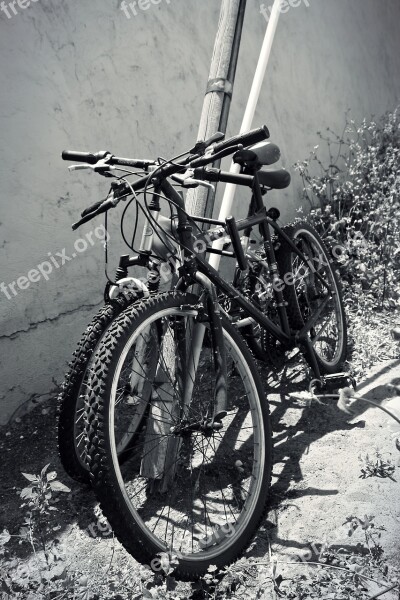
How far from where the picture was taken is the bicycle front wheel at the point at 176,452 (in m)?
2.13

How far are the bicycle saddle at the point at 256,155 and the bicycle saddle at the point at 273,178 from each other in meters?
0.11

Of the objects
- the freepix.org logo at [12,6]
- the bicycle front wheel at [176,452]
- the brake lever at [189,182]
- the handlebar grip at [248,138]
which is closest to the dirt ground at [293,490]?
the bicycle front wheel at [176,452]

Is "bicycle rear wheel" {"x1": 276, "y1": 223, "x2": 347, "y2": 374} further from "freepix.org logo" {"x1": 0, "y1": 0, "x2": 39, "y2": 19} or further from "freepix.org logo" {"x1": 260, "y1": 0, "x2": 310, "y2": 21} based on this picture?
"freepix.org logo" {"x1": 260, "y1": 0, "x2": 310, "y2": 21}

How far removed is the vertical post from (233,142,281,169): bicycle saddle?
0.76ft

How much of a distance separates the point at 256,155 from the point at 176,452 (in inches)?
56.7

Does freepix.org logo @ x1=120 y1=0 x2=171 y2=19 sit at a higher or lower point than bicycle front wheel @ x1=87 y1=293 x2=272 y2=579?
higher

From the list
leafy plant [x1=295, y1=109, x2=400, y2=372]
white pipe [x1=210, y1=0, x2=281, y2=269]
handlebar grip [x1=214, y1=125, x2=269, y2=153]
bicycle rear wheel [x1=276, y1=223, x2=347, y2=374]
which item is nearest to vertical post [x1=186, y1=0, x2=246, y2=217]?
white pipe [x1=210, y1=0, x2=281, y2=269]

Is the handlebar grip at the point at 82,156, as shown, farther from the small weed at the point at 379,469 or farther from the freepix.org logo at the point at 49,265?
the small weed at the point at 379,469

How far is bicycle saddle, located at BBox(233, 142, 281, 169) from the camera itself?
3.09 m

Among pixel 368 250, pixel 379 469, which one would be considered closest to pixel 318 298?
pixel 368 250

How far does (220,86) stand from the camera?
333 centimetres

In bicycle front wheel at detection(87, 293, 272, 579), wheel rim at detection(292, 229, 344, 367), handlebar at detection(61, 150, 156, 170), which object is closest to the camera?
bicycle front wheel at detection(87, 293, 272, 579)

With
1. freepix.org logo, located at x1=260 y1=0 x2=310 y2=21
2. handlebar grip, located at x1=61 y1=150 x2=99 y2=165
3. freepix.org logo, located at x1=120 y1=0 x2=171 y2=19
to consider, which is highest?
freepix.org logo, located at x1=120 y1=0 x2=171 y2=19

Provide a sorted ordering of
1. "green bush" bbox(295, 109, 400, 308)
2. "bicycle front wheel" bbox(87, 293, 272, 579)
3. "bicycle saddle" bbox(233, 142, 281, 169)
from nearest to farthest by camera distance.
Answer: "bicycle front wheel" bbox(87, 293, 272, 579)
"bicycle saddle" bbox(233, 142, 281, 169)
"green bush" bbox(295, 109, 400, 308)
